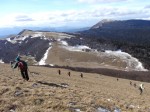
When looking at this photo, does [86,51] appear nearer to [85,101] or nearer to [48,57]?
[48,57]

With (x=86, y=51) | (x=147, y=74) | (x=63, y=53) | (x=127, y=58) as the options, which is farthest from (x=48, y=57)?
(x=147, y=74)

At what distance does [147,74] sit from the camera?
403 feet

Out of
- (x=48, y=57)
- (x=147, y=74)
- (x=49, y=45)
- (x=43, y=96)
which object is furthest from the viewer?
(x=49, y=45)

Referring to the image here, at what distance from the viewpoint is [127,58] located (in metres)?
164

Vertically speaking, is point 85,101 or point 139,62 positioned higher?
point 85,101

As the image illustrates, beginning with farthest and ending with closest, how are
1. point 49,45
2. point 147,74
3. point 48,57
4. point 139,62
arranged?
point 49,45
point 48,57
point 139,62
point 147,74

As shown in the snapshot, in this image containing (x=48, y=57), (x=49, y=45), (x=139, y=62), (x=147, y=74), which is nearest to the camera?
(x=147, y=74)

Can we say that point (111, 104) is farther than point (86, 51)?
No

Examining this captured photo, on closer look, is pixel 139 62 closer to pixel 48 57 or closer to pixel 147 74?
pixel 147 74

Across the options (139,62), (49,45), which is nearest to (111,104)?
(139,62)

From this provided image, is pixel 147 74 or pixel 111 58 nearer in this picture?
pixel 147 74

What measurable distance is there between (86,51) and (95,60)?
18.7 m

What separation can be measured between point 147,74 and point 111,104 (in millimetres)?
105946

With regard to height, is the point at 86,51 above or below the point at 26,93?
below
